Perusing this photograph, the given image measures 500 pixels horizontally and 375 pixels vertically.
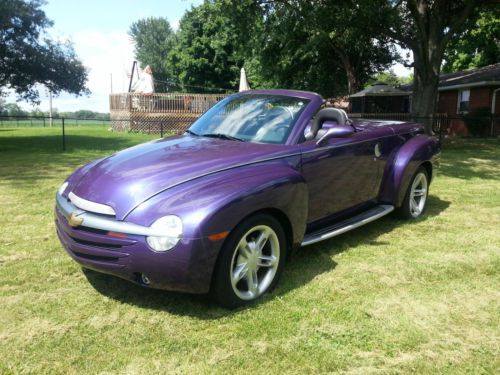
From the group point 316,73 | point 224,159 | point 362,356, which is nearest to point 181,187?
point 224,159

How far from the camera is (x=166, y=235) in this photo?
2865 mm

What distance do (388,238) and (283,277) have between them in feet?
5.63

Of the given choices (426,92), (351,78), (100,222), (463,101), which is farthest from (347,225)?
(351,78)

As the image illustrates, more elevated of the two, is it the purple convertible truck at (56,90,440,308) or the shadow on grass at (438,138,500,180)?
the purple convertible truck at (56,90,440,308)

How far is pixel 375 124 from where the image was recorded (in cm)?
545

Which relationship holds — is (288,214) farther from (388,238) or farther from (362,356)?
(388,238)

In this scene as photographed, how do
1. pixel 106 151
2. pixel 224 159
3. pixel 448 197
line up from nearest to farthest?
pixel 224 159, pixel 448 197, pixel 106 151

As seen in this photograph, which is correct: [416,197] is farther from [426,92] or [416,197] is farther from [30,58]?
[30,58]

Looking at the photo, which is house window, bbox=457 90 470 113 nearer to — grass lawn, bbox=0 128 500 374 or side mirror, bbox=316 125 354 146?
grass lawn, bbox=0 128 500 374

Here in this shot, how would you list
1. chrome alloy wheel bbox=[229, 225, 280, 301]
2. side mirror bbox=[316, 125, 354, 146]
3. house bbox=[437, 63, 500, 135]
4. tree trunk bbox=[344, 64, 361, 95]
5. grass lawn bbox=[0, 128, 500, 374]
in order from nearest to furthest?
grass lawn bbox=[0, 128, 500, 374] < chrome alloy wheel bbox=[229, 225, 280, 301] < side mirror bbox=[316, 125, 354, 146] < house bbox=[437, 63, 500, 135] < tree trunk bbox=[344, 64, 361, 95]

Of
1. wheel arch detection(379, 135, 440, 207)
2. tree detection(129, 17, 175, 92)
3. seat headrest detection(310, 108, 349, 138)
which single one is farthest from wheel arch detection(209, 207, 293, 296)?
tree detection(129, 17, 175, 92)

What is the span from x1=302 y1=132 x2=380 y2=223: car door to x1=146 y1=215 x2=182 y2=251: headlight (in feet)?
4.80

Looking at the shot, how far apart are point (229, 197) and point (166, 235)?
503mm

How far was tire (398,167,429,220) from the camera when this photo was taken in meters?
5.55
